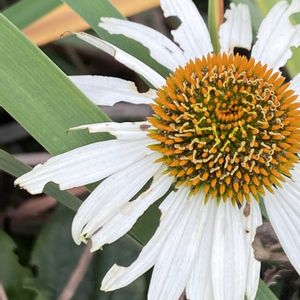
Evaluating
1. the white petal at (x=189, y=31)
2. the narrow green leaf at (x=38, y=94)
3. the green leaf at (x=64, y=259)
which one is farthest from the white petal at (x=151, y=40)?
the green leaf at (x=64, y=259)

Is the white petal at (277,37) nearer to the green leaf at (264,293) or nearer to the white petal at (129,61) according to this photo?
the white petal at (129,61)

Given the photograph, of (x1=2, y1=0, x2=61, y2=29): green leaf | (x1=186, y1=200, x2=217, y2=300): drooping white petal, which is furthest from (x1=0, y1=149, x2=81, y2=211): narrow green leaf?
(x1=2, y1=0, x2=61, y2=29): green leaf

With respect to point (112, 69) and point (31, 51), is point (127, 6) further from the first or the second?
point (31, 51)

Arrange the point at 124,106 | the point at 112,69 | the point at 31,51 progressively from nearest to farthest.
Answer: the point at 31,51 → the point at 124,106 → the point at 112,69

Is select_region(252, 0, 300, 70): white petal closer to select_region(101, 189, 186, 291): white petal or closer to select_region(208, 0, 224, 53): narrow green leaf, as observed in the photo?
select_region(208, 0, 224, 53): narrow green leaf

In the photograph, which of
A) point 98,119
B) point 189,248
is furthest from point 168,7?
point 189,248

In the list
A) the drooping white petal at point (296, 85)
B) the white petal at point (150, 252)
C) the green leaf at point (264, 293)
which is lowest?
the green leaf at point (264, 293)
